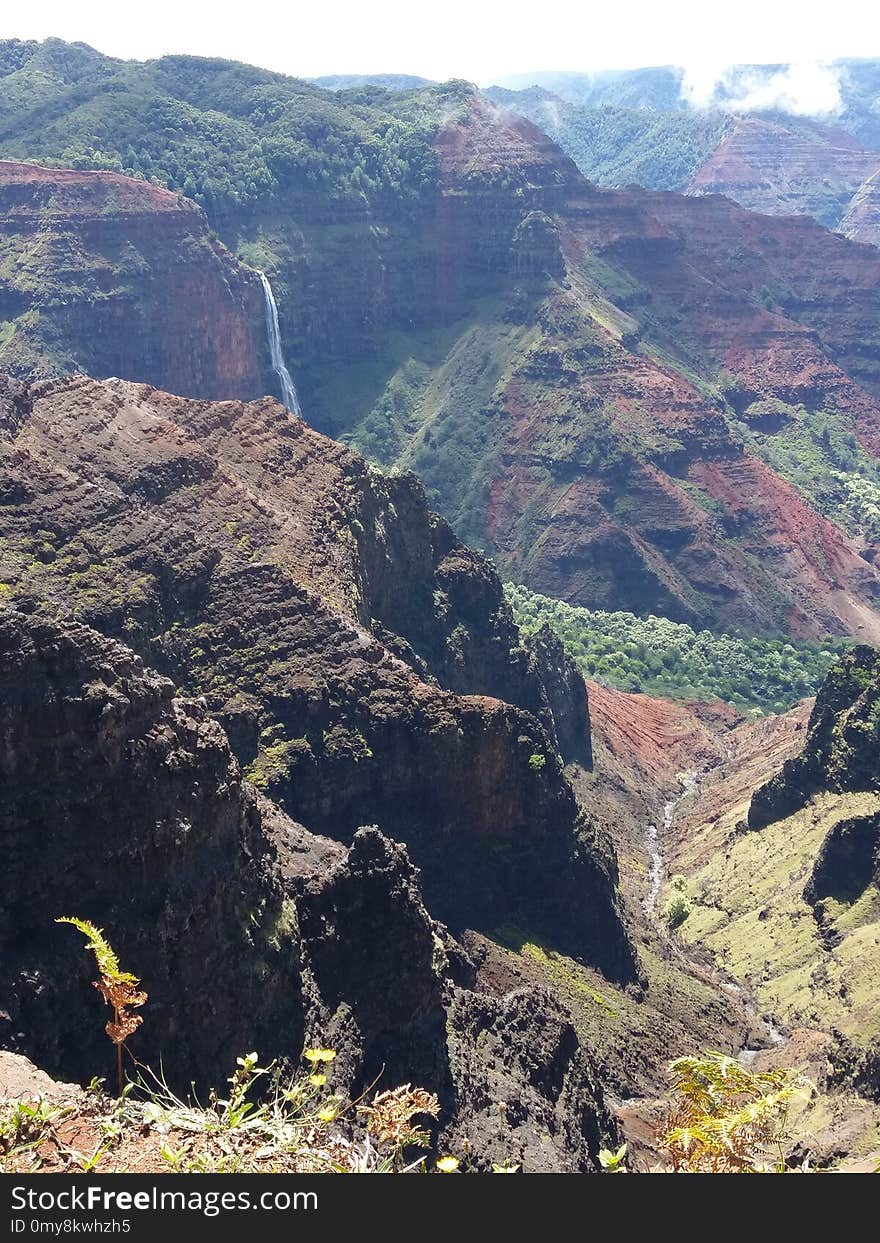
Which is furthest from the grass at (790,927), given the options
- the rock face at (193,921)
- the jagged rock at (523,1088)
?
the rock face at (193,921)

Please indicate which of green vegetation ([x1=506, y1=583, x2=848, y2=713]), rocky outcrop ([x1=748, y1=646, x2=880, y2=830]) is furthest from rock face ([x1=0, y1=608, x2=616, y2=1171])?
green vegetation ([x1=506, y1=583, x2=848, y2=713])

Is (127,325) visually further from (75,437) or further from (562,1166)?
(562,1166)

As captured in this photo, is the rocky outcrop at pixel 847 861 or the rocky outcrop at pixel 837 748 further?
the rocky outcrop at pixel 837 748

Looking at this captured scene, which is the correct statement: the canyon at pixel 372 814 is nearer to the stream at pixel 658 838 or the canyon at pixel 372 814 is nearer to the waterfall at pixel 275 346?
the stream at pixel 658 838

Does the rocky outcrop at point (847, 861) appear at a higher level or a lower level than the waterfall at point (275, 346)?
lower

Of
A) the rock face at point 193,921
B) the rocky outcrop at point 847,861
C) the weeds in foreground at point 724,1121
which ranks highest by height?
the weeds in foreground at point 724,1121

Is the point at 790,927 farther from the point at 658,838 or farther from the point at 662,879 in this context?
the point at 658,838

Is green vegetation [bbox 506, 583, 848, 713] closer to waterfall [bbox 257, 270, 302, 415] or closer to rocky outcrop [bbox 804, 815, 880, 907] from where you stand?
waterfall [bbox 257, 270, 302, 415]
